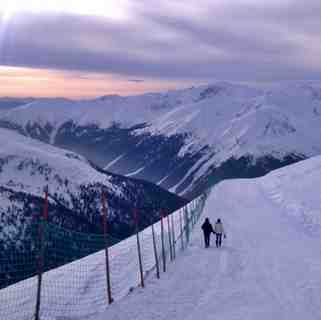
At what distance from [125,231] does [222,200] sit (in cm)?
12258

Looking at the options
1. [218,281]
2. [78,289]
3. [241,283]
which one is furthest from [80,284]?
[241,283]

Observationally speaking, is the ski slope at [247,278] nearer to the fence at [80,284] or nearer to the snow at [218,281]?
the snow at [218,281]

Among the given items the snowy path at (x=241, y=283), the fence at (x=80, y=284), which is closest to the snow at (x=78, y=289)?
the fence at (x=80, y=284)

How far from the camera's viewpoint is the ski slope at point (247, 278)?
60.2 ft

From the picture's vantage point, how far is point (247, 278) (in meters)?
23.5

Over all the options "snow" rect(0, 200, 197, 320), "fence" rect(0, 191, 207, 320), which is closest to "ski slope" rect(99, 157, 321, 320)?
"fence" rect(0, 191, 207, 320)

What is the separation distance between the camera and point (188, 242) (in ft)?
123

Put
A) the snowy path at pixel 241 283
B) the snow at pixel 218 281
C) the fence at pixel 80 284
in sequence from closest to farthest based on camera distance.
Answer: the snowy path at pixel 241 283, the snow at pixel 218 281, the fence at pixel 80 284

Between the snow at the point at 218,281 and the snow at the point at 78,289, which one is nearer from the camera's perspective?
the snow at the point at 218,281

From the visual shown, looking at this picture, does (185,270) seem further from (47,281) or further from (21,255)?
(21,255)

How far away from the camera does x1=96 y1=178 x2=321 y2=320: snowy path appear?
18.3 meters

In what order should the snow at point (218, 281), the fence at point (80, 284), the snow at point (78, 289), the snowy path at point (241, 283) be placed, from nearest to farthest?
the snowy path at point (241, 283) < the snow at point (218, 281) < the fence at point (80, 284) < the snow at point (78, 289)

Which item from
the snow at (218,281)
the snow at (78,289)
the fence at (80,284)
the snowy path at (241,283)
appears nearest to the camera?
the snowy path at (241,283)

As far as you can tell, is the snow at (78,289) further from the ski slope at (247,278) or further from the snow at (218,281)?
the ski slope at (247,278)
